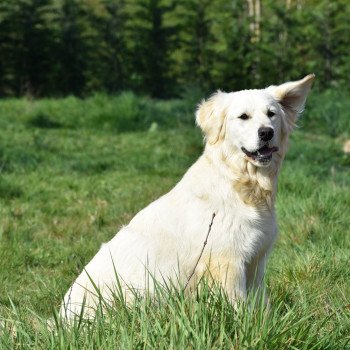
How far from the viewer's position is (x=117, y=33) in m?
28.9

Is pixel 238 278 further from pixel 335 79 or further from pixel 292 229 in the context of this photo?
pixel 335 79

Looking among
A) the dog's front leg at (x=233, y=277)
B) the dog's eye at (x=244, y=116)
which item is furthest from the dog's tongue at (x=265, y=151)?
the dog's front leg at (x=233, y=277)

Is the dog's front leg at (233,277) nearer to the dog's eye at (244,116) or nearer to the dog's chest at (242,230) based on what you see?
the dog's chest at (242,230)

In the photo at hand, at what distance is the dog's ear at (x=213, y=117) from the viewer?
3902 mm

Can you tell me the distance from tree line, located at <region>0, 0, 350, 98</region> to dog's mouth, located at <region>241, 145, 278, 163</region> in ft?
66.1

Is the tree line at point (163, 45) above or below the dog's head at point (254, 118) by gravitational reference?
below

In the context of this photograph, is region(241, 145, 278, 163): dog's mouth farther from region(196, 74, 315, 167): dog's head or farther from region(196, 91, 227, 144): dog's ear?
region(196, 91, 227, 144): dog's ear

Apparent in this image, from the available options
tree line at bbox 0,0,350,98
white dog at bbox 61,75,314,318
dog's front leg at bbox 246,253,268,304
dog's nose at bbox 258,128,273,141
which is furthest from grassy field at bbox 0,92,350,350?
tree line at bbox 0,0,350,98

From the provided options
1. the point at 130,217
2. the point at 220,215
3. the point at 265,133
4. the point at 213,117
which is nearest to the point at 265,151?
the point at 265,133

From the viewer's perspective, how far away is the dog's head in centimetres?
374

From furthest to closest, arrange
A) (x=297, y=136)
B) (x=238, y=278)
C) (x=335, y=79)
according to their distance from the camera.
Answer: (x=335, y=79) < (x=297, y=136) < (x=238, y=278)

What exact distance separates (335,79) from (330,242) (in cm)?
2022

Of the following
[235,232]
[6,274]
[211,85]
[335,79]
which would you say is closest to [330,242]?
[235,232]

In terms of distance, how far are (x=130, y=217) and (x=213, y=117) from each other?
2.62 meters
